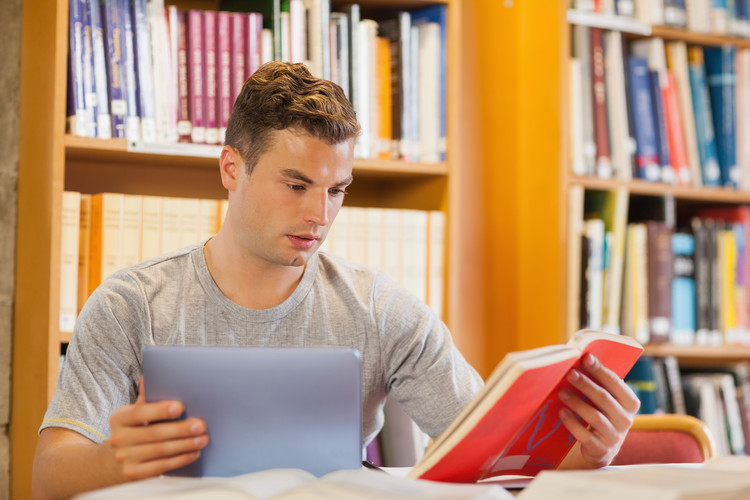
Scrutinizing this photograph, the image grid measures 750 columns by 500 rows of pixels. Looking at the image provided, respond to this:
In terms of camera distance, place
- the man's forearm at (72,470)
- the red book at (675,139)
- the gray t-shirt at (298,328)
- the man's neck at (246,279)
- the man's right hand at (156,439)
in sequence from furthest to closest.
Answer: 1. the red book at (675,139)
2. the man's neck at (246,279)
3. the gray t-shirt at (298,328)
4. the man's forearm at (72,470)
5. the man's right hand at (156,439)

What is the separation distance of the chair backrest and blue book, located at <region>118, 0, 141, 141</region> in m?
1.13

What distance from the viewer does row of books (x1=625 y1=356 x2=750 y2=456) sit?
2.15 metres

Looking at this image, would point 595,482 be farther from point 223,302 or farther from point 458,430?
point 223,302

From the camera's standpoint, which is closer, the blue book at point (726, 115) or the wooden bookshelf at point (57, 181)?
the wooden bookshelf at point (57, 181)

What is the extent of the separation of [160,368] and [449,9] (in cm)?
137

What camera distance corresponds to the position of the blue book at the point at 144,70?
5.66ft

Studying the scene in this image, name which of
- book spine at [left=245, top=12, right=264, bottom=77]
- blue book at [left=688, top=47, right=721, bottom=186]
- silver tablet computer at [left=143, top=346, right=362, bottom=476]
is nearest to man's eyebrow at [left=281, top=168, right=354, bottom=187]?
silver tablet computer at [left=143, top=346, right=362, bottom=476]

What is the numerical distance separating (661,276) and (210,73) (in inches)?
47.7

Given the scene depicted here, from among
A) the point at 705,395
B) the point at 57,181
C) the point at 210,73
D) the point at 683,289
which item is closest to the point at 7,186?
the point at 57,181

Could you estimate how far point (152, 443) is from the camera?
2.84 ft

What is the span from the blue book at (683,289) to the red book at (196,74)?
1235 mm

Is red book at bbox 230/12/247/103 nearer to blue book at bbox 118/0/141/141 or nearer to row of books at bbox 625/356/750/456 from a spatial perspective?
blue book at bbox 118/0/141/141

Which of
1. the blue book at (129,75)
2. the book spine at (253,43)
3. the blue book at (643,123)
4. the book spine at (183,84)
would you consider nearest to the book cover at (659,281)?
the blue book at (643,123)

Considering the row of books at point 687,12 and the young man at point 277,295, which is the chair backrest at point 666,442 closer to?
the young man at point 277,295
